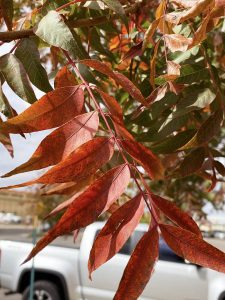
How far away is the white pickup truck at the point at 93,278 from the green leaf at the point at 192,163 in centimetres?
500

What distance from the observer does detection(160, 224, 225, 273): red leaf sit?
2.10ft

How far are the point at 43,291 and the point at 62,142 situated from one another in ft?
22.0

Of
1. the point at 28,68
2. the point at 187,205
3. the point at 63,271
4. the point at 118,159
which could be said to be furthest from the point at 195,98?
the point at 63,271

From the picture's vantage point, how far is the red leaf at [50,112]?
0.73 meters

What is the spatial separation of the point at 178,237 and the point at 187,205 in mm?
5827

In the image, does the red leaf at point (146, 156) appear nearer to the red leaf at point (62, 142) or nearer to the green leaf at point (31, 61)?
the red leaf at point (62, 142)

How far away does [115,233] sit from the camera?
0.69 m

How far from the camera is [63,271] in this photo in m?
6.85

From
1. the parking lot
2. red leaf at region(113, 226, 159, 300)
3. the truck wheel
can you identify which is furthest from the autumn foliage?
the parking lot

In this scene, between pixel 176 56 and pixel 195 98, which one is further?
pixel 176 56

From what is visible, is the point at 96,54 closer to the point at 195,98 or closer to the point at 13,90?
the point at 195,98

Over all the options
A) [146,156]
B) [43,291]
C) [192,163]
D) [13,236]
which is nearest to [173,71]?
[146,156]

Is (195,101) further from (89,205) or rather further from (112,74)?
(89,205)

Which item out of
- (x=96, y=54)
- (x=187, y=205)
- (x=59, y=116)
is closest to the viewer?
(x=59, y=116)
